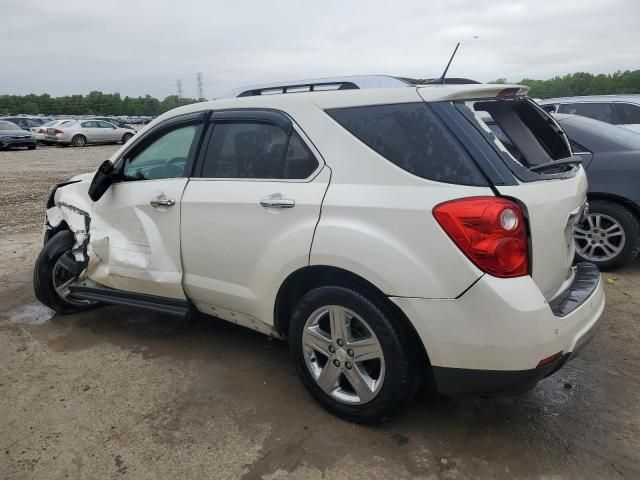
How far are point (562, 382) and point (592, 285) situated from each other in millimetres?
717

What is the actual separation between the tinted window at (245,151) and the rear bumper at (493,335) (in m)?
1.11

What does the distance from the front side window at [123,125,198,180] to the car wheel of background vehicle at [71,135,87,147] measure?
24.4 metres

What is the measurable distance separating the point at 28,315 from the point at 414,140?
11.8 ft

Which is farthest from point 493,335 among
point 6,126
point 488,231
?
point 6,126

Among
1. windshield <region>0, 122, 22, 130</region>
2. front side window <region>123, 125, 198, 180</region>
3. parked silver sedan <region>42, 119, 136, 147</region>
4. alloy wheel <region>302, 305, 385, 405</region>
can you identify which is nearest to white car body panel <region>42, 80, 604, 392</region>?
front side window <region>123, 125, 198, 180</region>

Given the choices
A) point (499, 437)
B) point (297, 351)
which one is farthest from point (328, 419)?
point (499, 437)

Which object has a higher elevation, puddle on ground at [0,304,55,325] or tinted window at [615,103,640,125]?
tinted window at [615,103,640,125]

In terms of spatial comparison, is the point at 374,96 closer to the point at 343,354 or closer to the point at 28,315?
the point at 343,354

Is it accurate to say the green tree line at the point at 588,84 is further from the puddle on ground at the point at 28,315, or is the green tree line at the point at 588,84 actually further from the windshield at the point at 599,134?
the puddle on ground at the point at 28,315

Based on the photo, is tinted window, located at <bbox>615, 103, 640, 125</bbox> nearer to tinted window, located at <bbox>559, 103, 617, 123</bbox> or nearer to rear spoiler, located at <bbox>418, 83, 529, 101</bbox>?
tinted window, located at <bbox>559, 103, 617, 123</bbox>

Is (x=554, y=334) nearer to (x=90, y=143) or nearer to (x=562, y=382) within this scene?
(x=562, y=382)

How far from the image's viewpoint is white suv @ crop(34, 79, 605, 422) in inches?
88.9

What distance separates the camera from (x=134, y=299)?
145 inches

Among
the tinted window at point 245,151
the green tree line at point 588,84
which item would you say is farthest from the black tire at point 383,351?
the green tree line at point 588,84
